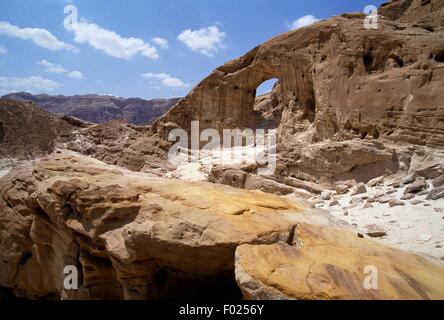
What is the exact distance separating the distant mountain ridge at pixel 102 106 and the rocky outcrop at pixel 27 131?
51.0 meters

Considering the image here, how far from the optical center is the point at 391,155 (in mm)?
7684

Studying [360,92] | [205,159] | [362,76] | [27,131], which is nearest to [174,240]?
[360,92]

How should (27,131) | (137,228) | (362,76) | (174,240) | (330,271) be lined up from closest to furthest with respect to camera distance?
1. (330,271)
2. (174,240)
3. (137,228)
4. (362,76)
5. (27,131)

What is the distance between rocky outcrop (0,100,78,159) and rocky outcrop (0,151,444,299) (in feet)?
50.0

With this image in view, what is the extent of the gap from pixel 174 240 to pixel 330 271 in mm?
1577

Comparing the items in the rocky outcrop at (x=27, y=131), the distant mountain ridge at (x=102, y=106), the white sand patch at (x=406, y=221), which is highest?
the distant mountain ridge at (x=102, y=106)

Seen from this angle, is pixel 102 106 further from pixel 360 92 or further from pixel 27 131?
pixel 360 92

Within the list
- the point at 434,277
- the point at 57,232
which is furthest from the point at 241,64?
the point at 434,277

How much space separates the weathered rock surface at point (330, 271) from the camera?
95.9 inches

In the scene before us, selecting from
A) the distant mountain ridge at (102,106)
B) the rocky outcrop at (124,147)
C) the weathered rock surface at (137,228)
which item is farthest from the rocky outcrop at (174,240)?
the distant mountain ridge at (102,106)

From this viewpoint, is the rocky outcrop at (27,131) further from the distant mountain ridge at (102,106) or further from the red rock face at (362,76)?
the distant mountain ridge at (102,106)

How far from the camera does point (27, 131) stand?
21141 mm

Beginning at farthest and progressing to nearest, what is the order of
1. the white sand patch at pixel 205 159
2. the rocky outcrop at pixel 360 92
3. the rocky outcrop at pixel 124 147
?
the rocky outcrop at pixel 124 147, the white sand patch at pixel 205 159, the rocky outcrop at pixel 360 92
